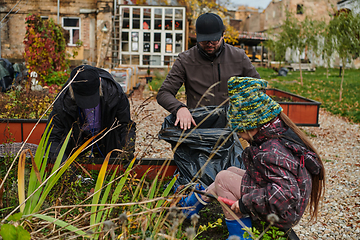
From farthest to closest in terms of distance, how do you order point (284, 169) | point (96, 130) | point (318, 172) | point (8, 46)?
1. point (8, 46)
2. point (96, 130)
3. point (318, 172)
4. point (284, 169)

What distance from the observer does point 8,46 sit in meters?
17.4

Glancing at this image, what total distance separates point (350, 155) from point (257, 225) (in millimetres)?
4351

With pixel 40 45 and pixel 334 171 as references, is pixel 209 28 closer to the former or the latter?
pixel 334 171

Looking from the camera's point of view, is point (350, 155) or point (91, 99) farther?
point (350, 155)

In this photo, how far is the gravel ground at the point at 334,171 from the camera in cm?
287

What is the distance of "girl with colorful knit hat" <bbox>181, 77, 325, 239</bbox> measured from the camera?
1.44m

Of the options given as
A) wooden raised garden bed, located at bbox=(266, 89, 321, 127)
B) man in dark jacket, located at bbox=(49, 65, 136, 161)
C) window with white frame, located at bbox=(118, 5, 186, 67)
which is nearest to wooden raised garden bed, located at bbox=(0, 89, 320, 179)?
wooden raised garden bed, located at bbox=(266, 89, 321, 127)

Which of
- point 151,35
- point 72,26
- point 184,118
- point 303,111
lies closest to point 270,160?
point 184,118

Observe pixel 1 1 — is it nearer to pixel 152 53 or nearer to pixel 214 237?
Result: pixel 152 53

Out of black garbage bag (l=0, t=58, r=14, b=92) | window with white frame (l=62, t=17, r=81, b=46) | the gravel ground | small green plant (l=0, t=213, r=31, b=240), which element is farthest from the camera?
window with white frame (l=62, t=17, r=81, b=46)

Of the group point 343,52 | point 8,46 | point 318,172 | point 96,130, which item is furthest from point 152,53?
point 318,172

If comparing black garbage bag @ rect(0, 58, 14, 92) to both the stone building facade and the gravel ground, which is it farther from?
the stone building facade

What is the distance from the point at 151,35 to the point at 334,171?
1511 centimetres

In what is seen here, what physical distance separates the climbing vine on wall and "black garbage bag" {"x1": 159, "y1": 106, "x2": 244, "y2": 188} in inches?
256
